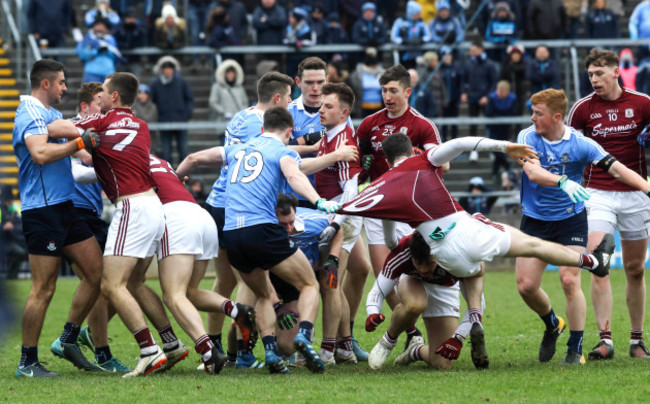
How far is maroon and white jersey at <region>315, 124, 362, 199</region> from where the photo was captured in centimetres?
1078

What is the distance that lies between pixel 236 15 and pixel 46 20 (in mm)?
4127

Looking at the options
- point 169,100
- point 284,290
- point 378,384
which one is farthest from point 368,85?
point 378,384

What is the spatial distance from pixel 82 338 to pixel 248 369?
6.84 ft

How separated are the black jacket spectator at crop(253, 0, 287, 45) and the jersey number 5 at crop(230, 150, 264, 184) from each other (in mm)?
12898

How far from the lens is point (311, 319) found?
9.44 metres

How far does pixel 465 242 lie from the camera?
9133mm

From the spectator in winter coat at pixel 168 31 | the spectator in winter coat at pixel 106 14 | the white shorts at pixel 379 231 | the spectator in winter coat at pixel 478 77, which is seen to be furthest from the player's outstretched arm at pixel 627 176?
the spectator in winter coat at pixel 106 14

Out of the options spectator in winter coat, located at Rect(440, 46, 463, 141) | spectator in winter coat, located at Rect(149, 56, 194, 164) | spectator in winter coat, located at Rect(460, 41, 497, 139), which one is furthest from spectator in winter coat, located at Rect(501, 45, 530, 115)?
spectator in winter coat, located at Rect(149, 56, 194, 164)

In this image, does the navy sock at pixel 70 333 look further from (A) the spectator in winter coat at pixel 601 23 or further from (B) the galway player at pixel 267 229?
(A) the spectator in winter coat at pixel 601 23

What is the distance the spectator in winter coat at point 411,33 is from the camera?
22.4 metres

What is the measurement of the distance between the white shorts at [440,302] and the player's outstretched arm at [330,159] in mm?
1294

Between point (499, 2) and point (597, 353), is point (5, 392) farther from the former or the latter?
point (499, 2)

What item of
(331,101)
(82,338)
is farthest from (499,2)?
(82,338)

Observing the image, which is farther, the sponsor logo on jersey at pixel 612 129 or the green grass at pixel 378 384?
the sponsor logo on jersey at pixel 612 129
